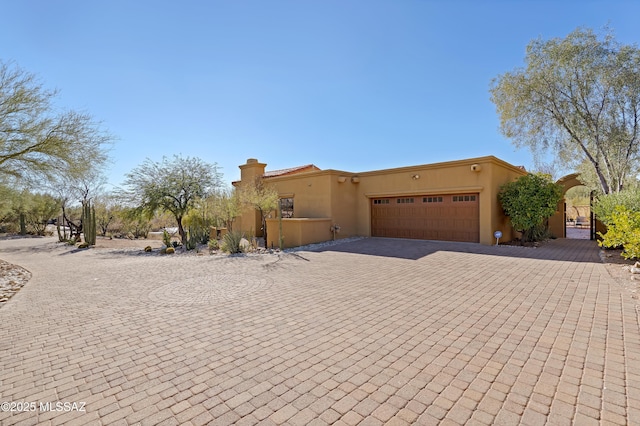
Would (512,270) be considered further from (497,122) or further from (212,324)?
(497,122)

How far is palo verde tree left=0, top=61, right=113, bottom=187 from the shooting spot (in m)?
9.52

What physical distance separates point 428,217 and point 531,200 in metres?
4.36

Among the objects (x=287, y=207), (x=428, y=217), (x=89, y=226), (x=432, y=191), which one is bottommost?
(x=89, y=226)

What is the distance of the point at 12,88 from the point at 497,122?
20.6m

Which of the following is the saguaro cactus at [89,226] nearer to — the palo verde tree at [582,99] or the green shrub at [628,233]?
the green shrub at [628,233]

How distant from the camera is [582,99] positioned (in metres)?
13.9

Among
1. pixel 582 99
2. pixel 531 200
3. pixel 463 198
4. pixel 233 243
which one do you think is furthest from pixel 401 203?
pixel 582 99

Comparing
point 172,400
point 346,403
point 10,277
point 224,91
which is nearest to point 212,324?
point 172,400

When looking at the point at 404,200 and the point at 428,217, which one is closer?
the point at 428,217

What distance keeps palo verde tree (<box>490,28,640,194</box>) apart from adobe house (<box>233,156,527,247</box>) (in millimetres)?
2786

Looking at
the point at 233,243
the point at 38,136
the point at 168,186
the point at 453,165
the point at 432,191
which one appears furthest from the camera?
the point at 168,186

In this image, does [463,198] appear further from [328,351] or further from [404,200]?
[328,351]

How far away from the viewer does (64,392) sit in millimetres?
3076

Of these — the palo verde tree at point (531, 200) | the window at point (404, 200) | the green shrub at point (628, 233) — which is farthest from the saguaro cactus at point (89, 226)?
the green shrub at point (628, 233)
